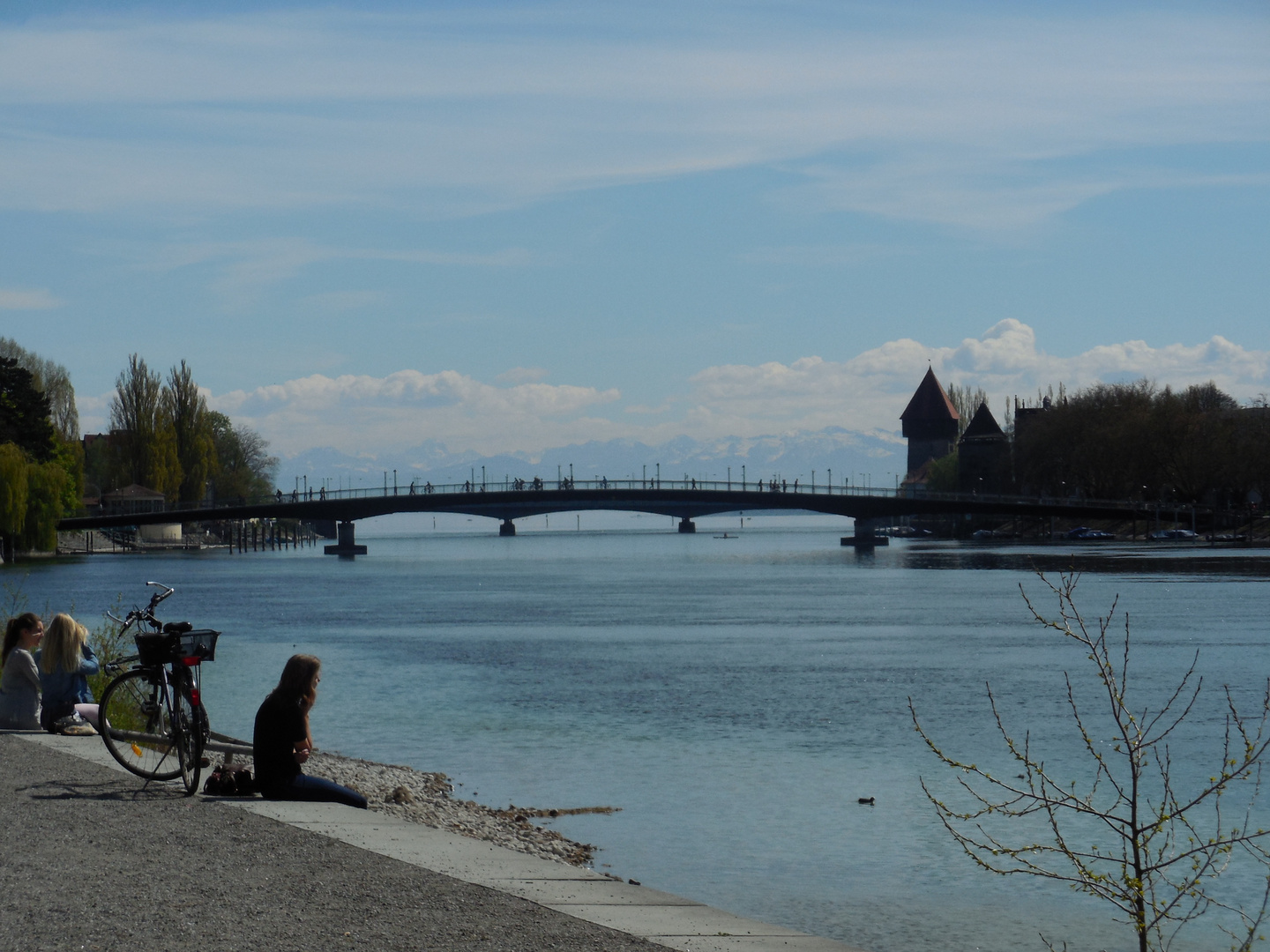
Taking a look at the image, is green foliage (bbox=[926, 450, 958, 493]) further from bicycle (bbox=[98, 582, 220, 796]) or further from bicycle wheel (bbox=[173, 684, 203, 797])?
bicycle wheel (bbox=[173, 684, 203, 797])

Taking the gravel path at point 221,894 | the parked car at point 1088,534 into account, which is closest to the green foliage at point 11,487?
the gravel path at point 221,894

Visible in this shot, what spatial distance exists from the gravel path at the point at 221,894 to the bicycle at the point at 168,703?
701 mm

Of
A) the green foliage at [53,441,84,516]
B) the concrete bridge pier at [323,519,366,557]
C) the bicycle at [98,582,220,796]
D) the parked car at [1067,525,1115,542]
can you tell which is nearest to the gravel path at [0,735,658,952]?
the bicycle at [98,582,220,796]

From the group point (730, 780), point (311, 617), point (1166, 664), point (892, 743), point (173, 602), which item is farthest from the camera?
point (173, 602)

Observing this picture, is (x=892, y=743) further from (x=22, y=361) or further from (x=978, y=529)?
(x=978, y=529)

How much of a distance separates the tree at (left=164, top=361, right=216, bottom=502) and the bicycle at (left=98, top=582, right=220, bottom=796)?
414 feet

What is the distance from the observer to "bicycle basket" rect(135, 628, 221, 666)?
12.1 metres

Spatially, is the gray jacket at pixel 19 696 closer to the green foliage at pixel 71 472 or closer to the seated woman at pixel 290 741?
the seated woman at pixel 290 741

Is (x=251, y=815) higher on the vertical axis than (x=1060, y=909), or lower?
higher

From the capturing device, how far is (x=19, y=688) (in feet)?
52.5

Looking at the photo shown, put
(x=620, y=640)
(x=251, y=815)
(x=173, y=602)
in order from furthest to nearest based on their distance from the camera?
(x=173, y=602) < (x=620, y=640) < (x=251, y=815)

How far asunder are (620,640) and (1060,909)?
106 feet

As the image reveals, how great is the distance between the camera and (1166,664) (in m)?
35.2

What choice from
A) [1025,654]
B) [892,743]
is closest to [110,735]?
[892,743]
